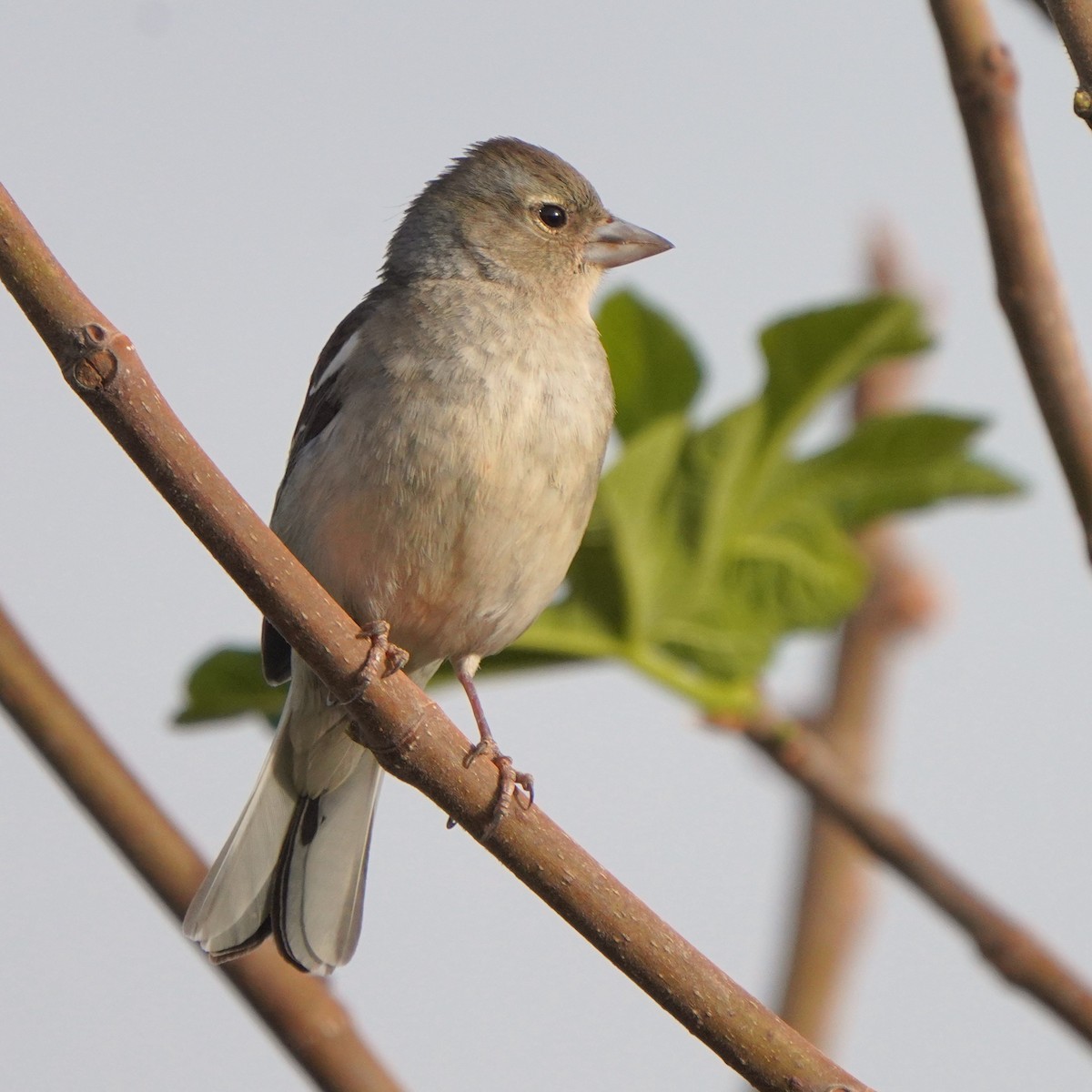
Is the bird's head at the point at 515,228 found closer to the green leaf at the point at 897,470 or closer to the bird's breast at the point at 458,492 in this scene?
the bird's breast at the point at 458,492

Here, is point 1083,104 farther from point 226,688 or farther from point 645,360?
point 226,688

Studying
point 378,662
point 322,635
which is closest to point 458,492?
point 378,662

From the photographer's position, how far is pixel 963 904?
310cm

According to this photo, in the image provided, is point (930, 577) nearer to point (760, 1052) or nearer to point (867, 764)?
point (867, 764)

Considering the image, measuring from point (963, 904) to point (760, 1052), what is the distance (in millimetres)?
946

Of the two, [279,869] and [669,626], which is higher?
[669,626]

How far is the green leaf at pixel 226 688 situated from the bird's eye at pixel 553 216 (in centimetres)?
180

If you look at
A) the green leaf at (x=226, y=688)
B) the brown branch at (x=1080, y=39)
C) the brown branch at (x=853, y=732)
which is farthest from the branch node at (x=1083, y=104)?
the green leaf at (x=226, y=688)

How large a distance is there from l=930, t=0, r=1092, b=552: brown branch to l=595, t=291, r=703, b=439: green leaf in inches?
47.8

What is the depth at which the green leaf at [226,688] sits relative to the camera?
390 cm

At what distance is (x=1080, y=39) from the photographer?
7.21 ft

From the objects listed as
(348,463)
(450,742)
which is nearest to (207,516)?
(450,742)

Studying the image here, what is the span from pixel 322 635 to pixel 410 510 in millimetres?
1338

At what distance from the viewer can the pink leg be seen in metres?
2.51
